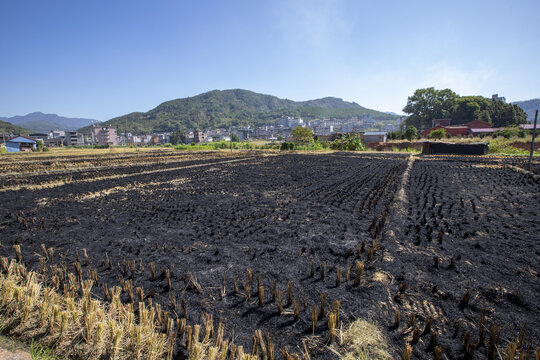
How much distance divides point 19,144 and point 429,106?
107 meters

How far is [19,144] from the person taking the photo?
5572 cm

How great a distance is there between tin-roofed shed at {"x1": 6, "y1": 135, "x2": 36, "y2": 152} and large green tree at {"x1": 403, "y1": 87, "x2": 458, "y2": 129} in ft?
335

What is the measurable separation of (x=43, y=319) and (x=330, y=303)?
12.6 feet

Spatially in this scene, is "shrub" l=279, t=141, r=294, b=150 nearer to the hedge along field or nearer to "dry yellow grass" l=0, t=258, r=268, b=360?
the hedge along field

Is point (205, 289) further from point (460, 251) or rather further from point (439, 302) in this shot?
point (460, 251)

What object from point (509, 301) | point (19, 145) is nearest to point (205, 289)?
point (509, 301)

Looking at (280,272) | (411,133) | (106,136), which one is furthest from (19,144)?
(411,133)

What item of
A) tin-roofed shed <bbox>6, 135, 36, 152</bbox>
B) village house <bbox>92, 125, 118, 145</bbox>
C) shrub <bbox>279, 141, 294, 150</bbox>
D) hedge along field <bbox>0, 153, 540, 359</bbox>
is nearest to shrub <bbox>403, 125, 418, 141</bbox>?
shrub <bbox>279, 141, 294, 150</bbox>

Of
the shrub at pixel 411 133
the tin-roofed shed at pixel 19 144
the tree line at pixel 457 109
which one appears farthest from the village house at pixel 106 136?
the tree line at pixel 457 109

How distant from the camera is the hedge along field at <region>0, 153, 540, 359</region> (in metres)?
3.12

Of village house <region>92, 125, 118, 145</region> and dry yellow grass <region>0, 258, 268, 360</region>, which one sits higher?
village house <region>92, 125, 118, 145</region>

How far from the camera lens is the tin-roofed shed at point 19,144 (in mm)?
54562

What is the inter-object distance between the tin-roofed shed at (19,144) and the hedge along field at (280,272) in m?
62.0

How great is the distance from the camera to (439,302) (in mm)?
3842
